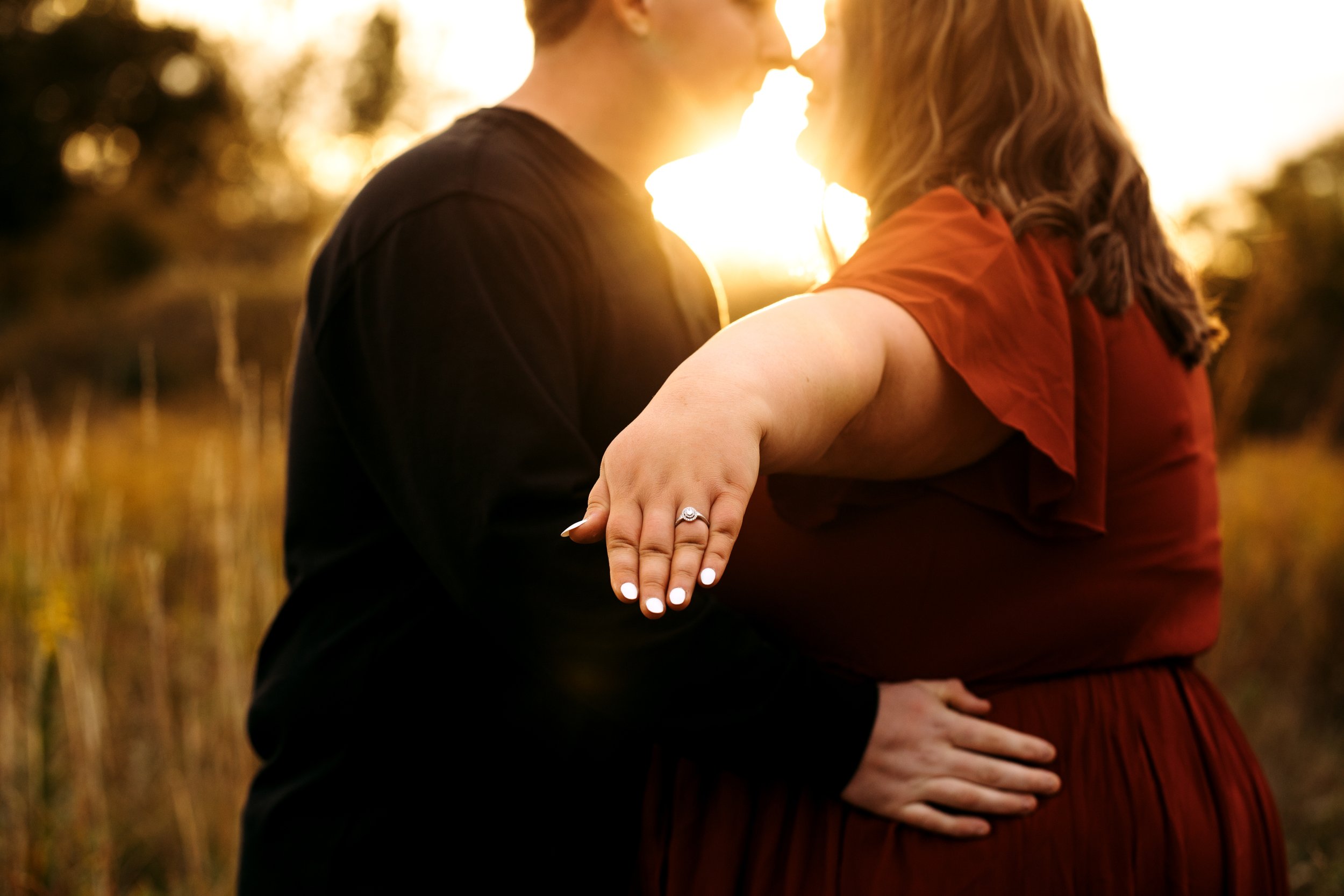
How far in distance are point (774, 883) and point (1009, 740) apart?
1.21 feet

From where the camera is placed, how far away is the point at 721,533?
2.47ft

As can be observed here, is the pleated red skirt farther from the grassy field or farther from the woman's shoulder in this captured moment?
the grassy field

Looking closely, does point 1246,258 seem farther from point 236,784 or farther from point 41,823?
point 41,823

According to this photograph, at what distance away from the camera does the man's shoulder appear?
142 cm

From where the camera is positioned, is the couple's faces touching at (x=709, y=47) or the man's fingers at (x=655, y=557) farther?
the couple's faces touching at (x=709, y=47)

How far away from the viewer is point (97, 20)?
85.6ft

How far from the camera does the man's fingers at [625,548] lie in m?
0.72

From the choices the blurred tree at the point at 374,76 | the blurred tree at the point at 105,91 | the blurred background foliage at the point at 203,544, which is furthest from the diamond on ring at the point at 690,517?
the blurred tree at the point at 105,91

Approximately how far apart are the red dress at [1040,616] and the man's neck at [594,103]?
0.67 m

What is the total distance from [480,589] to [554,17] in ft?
3.46

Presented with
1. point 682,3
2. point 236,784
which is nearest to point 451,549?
point 682,3

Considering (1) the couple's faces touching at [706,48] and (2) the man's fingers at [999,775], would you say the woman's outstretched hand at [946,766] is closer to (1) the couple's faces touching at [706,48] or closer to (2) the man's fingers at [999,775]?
(2) the man's fingers at [999,775]

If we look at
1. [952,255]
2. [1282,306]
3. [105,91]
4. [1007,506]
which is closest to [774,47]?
[952,255]

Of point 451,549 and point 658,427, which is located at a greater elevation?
point 658,427
